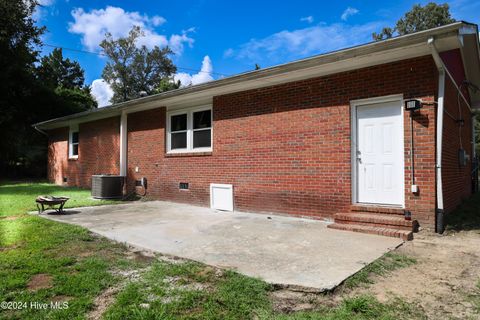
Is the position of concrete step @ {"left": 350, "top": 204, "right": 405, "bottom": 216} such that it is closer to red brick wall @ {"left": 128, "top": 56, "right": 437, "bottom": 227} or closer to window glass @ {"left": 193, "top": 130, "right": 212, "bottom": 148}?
red brick wall @ {"left": 128, "top": 56, "right": 437, "bottom": 227}

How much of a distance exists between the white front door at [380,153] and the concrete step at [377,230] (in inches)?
28.8

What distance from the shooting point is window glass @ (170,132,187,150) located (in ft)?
32.2

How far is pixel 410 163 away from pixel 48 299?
217 inches

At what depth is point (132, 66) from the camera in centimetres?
4209

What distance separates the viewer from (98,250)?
4.46 meters

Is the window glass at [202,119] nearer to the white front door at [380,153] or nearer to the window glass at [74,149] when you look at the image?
the white front door at [380,153]

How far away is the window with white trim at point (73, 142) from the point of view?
49.4 ft

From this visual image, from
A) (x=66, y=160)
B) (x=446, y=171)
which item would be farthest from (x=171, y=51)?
(x=446, y=171)

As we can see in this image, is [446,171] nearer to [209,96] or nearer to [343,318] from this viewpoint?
[343,318]

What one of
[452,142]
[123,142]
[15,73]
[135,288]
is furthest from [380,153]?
[15,73]

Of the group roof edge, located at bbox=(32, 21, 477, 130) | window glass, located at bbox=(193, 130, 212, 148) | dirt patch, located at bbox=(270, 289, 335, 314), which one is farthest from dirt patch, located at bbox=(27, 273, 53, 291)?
window glass, located at bbox=(193, 130, 212, 148)

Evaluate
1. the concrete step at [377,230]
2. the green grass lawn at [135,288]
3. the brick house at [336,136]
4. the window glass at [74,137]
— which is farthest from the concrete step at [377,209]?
the window glass at [74,137]

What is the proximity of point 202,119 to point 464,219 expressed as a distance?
6641 mm

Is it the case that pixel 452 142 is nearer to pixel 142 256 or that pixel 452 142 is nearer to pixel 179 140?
pixel 142 256
